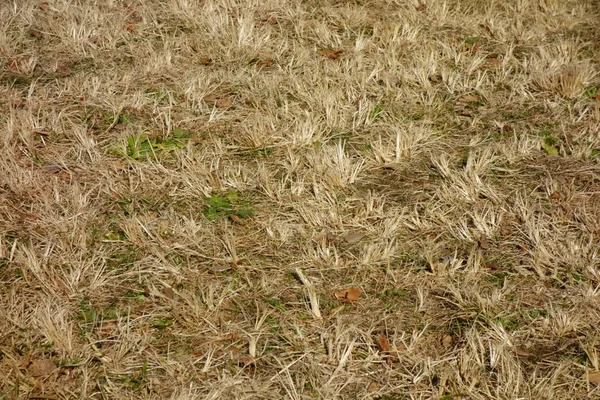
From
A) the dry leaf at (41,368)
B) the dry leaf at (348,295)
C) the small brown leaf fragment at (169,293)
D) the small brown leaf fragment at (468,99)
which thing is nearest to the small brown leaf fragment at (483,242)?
the dry leaf at (348,295)

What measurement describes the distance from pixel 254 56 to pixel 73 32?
143 centimetres

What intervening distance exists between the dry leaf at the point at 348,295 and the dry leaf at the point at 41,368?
1332 millimetres

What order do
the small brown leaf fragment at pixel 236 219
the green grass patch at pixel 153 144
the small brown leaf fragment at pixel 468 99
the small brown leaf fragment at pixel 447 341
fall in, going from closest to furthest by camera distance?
the small brown leaf fragment at pixel 447 341
the small brown leaf fragment at pixel 236 219
the green grass patch at pixel 153 144
the small brown leaf fragment at pixel 468 99

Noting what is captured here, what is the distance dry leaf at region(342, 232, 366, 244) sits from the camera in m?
3.68

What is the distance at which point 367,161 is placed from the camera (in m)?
4.25

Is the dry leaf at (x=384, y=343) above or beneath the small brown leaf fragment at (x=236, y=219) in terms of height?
above

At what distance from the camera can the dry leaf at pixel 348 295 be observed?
3.37m

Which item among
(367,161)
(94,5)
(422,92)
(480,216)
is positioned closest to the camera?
(480,216)

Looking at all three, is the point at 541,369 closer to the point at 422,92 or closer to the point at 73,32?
the point at 422,92

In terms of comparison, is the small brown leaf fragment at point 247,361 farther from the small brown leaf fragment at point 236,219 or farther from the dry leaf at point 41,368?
the small brown leaf fragment at point 236,219

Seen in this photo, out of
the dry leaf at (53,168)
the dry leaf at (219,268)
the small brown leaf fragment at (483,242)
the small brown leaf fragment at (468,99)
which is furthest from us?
the small brown leaf fragment at (468,99)

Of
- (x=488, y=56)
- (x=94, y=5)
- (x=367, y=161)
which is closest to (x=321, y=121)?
(x=367, y=161)

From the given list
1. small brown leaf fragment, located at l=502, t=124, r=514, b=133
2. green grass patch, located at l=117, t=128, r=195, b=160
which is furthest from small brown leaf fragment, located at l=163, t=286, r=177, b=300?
small brown leaf fragment, located at l=502, t=124, r=514, b=133

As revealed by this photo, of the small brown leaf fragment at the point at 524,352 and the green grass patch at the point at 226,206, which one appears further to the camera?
the green grass patch at the point at 226,206
